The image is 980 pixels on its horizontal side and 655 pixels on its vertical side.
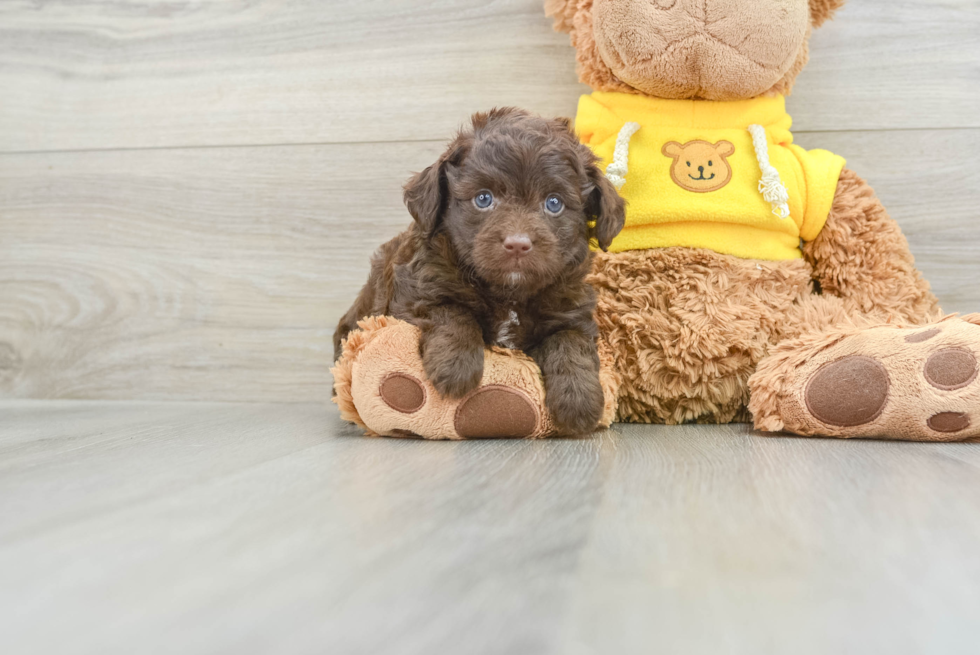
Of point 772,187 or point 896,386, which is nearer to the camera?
point 896,386

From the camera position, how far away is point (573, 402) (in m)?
1.29

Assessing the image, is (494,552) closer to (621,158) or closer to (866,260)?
(621,158)

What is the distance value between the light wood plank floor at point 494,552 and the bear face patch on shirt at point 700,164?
633 mm

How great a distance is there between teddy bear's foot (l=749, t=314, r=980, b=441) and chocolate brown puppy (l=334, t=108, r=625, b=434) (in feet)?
1.21

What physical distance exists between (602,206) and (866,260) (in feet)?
2.18

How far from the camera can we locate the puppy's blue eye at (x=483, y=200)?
1.30 meters

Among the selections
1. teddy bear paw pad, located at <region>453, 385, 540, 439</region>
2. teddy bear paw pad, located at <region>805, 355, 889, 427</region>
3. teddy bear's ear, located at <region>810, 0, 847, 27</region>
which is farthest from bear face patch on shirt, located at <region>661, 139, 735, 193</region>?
teddy bear paw pad, located at <region>453, 385, 540, 439</region>

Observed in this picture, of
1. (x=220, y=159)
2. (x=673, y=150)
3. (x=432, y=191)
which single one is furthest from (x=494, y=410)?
(x=220, y=159)

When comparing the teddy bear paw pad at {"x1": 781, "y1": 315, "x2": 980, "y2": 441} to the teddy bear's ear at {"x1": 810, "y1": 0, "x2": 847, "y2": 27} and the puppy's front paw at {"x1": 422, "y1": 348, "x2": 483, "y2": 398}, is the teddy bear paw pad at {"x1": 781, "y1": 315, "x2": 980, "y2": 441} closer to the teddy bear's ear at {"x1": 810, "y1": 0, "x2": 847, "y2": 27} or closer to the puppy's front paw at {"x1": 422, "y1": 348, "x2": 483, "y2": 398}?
the puppy's front paw at {"x1": 422, "y1": 348, "x2": 483, "y2": 398}

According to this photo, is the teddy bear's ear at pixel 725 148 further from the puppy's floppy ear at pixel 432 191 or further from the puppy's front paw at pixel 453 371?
the puppy's front paw at pixel 453 371

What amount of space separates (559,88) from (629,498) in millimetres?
1386

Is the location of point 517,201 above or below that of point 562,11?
below

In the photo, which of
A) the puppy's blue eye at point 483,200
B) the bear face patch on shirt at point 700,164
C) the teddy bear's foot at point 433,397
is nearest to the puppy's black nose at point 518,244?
the puppy's blue eye at point 483,200

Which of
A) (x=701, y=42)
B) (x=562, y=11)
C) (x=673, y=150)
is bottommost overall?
(x=673, y=150)
